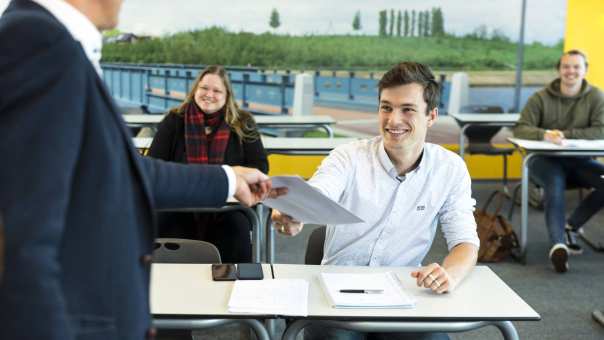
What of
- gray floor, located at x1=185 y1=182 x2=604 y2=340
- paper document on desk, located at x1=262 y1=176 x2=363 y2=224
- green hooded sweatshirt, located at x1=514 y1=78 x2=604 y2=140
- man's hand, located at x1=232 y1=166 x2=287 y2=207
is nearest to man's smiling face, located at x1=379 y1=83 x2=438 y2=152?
paper document on desk, located at x1=262 y1=176 x2=363 y2=224

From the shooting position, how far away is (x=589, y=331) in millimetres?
3693

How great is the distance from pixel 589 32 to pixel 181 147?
5.14 m

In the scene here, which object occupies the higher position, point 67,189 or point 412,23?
point 412,23

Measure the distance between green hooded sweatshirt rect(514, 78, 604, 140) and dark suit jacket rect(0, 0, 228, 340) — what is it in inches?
179

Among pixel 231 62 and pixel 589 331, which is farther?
pixel 231 62

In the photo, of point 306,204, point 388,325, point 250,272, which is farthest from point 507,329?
point 250,272

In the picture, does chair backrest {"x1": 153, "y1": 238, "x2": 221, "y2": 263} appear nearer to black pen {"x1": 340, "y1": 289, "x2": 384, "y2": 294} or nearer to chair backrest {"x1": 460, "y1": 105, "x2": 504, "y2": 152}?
black pen {"x1": 340, "y1": 289, "x2": 384, "y2": 294}

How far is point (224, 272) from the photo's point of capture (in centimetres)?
221

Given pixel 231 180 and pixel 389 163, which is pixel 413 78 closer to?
pixel 389 163

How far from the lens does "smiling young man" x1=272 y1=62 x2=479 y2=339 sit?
252 cm

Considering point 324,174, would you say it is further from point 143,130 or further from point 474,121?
point 474,121

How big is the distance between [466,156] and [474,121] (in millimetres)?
1503

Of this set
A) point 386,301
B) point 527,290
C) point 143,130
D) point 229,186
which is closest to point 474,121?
point 527,290

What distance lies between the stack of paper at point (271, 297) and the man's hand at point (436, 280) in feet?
1.12
